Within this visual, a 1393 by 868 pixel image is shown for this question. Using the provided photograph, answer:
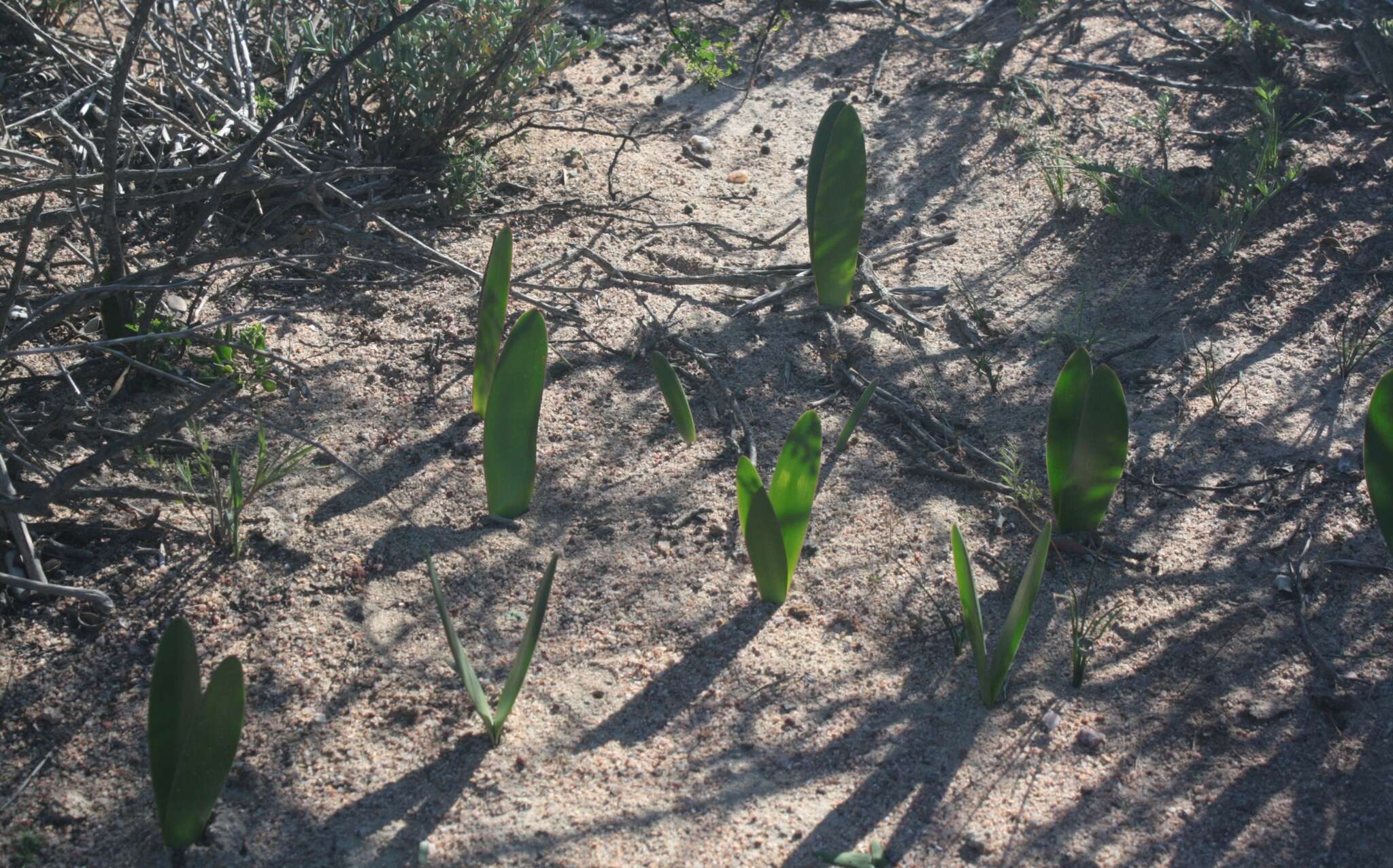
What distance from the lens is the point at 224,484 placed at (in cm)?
242

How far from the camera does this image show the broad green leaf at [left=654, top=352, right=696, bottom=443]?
2436mm

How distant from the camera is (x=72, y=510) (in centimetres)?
228

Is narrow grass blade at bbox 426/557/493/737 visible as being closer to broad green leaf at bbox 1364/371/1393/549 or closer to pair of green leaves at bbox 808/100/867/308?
pair of green leaves at bbox 808/100/867/308

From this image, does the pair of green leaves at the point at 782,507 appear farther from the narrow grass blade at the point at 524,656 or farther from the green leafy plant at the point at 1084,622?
the green leafy plant at the point at 1084,622

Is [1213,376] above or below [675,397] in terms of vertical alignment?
above

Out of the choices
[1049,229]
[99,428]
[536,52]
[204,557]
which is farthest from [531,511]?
[1049,229]

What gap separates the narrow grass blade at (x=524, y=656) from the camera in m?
1.75

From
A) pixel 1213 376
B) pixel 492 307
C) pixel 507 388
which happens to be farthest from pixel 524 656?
pixel 1213 376

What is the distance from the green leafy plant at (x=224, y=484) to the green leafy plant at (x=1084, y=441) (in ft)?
5.32

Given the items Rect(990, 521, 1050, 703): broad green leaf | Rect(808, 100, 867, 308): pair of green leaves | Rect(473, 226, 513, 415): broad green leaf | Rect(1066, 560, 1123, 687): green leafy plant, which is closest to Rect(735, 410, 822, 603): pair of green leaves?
Rect(990, 521, 1050, 703): broad green leaf

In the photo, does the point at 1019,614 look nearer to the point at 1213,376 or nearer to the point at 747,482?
the point at 747,482

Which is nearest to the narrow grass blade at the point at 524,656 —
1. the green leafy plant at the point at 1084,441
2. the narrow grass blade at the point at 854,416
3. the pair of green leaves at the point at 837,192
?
the narrow grass blade at the point at 854,416

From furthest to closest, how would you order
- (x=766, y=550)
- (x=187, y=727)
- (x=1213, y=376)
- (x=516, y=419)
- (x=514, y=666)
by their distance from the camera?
(x=1213, y=376)
(x=516, y=419)
(x=766, y=550)
(x=514, y=666)
(x=187, y=727)

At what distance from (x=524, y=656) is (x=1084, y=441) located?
47.2 inches
